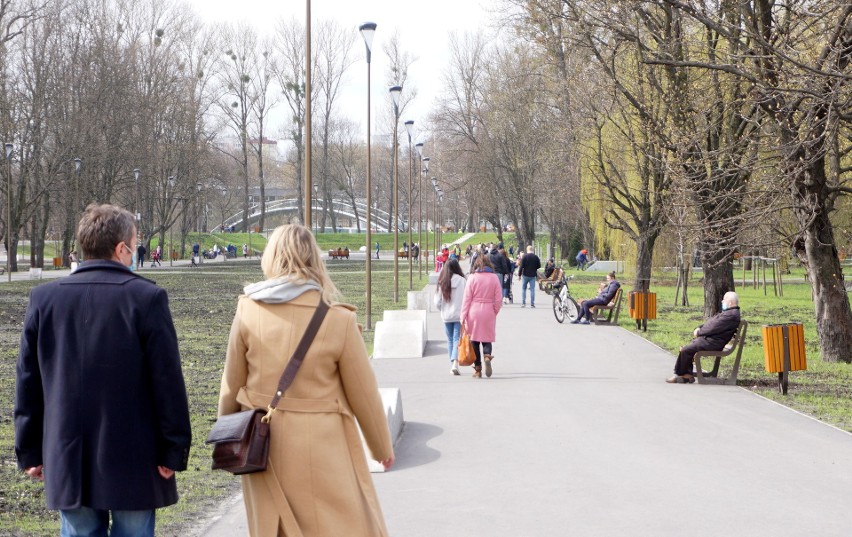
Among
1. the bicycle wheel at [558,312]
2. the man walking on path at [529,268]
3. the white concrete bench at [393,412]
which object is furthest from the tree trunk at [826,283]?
the man walking on path at [529,268]

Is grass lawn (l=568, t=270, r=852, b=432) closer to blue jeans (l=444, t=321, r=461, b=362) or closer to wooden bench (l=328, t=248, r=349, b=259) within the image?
blue jeans (l=444, t=321, r=461, b=362)

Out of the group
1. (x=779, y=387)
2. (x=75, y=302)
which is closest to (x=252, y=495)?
(x=75, y=302)

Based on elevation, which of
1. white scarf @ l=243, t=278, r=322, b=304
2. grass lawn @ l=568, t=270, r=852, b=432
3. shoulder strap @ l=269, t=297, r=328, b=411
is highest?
white scarf @ l=243, t=278, r=322, b=304

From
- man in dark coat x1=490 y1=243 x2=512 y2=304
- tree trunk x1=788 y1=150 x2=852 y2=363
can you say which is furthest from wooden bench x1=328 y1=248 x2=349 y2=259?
tree trunk x1=788 y1=150 x2=852 y2=363

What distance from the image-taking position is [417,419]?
11.0m

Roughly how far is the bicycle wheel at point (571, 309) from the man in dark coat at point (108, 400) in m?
21.4

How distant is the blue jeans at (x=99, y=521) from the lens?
4.08 metres

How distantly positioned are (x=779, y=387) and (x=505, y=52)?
47195 mm

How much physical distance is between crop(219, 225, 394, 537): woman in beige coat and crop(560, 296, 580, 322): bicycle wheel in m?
21.2

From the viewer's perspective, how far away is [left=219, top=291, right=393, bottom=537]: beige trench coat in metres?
4.17

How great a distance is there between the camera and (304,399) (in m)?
4.20

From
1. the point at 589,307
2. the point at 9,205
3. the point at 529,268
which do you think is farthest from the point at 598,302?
the point at 9,205

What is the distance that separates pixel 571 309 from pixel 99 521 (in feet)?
72.9

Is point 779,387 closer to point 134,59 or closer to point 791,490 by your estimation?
point 791,490
